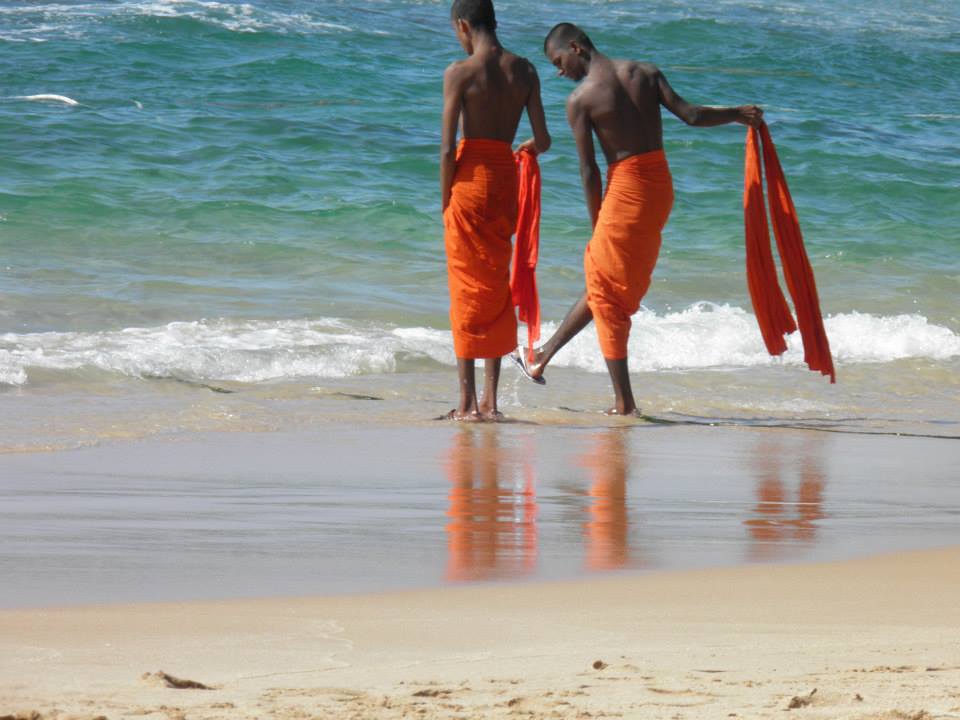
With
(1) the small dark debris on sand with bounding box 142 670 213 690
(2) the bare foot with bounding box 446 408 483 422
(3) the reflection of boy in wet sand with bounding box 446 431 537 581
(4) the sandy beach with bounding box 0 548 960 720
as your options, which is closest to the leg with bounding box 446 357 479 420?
(2) the bare foot with bounding box 446 408 483 422

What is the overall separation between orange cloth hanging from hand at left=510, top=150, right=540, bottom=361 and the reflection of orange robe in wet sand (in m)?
0.26

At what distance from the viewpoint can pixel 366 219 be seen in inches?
465

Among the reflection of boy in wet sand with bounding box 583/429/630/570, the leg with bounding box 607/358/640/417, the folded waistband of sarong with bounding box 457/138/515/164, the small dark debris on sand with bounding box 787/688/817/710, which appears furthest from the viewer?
the leg with bounding box 607/358/640/417

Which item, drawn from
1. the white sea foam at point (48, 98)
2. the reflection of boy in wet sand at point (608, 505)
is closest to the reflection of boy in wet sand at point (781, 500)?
the reflection of boy in wet sand at point (608, 505)

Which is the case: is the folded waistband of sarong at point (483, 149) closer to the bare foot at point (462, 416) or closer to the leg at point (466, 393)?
the leg at point (466, 393)

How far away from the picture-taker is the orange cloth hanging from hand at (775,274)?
249 inches

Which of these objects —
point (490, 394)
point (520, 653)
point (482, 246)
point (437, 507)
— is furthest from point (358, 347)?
point (520, 653)

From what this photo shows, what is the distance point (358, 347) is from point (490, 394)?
1567 millimetres

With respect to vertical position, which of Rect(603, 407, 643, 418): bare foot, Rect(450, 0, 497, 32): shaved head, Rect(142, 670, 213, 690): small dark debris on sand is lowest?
Rect(603, 407, 643, 418): bare foot

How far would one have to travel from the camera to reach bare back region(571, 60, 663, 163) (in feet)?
19.6

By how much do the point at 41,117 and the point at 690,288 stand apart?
7.00 metres

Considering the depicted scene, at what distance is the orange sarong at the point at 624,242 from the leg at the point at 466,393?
0.56m

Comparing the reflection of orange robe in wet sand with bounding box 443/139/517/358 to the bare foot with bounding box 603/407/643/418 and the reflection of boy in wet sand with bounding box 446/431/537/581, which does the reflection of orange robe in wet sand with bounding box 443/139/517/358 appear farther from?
the reflection of boy in wet sand with bounding box 446/431/537/581

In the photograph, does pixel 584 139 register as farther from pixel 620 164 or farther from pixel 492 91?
pixel 492 91
